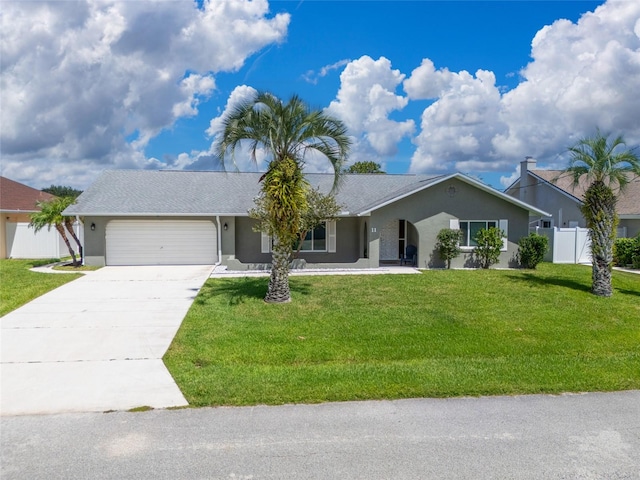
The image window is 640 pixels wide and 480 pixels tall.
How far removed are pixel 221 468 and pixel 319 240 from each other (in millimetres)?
15539

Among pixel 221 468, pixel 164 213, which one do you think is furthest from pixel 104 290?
pixel 221 468

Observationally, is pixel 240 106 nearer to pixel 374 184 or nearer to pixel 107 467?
pixel 107 467

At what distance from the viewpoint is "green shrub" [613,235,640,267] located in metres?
18.4

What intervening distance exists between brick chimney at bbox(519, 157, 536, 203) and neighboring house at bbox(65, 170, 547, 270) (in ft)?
32.4

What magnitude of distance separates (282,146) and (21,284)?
944cm

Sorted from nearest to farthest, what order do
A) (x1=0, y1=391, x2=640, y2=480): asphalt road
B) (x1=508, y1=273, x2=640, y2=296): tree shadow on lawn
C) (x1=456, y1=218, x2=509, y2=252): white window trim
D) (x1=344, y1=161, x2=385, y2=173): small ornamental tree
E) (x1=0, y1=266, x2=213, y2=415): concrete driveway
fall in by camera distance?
(x1=0, y1=391, x2=640, y2=480): asphalt road < (x1=0, y1=266, x2=213, y2=415): concrete driveway < (x1=508, y1=273, x2=640, y2=296): tree shadow on lawn < (x1=456, y1=218, x2=509, y2=252): white window trim < (x1=344, y1=161, x2=385, y2=173): small ornamental tree

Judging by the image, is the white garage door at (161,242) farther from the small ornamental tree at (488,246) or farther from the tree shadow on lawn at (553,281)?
the tree shadow on lawn at (553,281)

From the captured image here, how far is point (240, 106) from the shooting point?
1098 cm

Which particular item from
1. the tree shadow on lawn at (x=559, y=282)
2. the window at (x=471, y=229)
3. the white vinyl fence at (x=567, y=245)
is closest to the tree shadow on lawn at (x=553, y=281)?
the tree shadow on lawn at (x=559, y=282)

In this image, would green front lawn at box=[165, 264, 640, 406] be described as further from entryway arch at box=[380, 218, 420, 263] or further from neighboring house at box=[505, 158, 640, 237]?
neighboring house at box=[505, 158, 640, 237]

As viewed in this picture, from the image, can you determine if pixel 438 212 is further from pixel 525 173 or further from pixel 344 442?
pixel 344 442

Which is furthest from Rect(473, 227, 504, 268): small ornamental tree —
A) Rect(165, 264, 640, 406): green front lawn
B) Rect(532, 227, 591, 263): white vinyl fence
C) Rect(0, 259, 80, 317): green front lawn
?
Rect(0, 259, 80, 317): green front lawn

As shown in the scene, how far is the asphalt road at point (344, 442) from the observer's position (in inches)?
151

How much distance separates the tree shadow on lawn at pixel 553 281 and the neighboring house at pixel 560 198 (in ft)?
21.8
